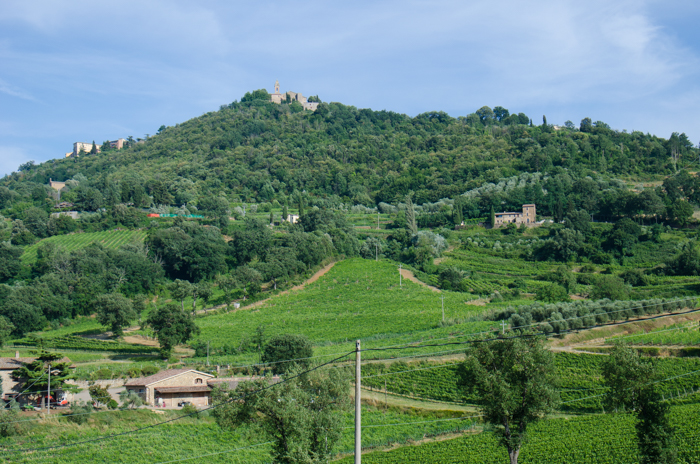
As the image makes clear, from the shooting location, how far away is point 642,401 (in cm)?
1900

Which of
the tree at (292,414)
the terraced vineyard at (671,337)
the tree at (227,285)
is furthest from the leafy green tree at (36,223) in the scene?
the terraced vineyard at (671,337)

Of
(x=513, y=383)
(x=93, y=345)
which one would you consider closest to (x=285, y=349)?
(x=93, y=345)

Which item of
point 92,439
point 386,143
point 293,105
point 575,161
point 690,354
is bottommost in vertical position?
point 92,439

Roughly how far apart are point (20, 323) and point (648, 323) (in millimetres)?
51311

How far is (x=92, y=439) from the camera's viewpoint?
1061 inches

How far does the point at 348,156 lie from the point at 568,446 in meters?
110

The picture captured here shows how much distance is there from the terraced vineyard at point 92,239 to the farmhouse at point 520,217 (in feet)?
161

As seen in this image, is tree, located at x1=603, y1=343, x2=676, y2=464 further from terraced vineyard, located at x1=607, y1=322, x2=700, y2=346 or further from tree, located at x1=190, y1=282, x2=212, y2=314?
tree, located at x1=190, y1=282, x2=212, y2=314

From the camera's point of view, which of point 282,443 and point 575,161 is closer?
point 282,443

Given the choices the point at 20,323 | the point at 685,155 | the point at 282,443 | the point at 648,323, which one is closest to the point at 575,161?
the point at 685,155

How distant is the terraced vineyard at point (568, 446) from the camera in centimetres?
2102

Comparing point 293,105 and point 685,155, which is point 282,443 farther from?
point 293,105

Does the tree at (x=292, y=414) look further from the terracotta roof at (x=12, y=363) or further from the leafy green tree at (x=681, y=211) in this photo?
the leafy green tree at (x=681, y=211)

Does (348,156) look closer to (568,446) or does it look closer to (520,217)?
(520,217)
